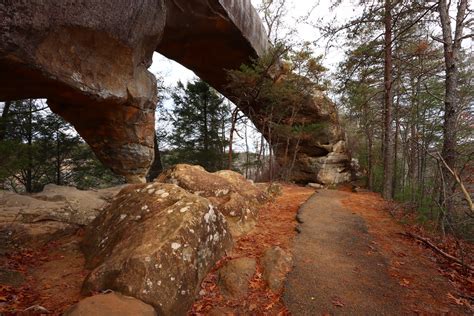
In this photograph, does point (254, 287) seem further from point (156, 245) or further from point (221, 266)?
point (156, 245)

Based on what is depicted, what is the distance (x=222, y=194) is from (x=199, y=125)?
12.3m

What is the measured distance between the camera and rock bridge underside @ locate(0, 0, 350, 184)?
4.90 metres

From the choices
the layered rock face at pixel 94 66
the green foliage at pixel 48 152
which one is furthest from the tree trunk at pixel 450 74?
the green foliage at pixel 48 152

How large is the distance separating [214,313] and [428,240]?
460 centimetres

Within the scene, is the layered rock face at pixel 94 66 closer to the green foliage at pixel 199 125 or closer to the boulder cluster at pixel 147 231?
the boulder cluster at pixel 147 231

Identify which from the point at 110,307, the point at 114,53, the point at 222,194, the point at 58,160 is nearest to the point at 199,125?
the point at 58,160

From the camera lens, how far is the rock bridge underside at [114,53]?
490 cm

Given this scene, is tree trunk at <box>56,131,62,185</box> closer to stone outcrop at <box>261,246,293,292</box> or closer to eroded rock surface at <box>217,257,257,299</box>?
eroded rock surface at <box>217,257,257,299</box>

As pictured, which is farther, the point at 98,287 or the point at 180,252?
the point at 180,252

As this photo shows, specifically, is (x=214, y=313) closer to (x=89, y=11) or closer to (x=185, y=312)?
(x=185, y=312)

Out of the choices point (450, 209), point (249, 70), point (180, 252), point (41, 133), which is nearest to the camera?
point (180, 252)

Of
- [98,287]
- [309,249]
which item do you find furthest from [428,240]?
[98,287]

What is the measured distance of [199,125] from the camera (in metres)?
18.1

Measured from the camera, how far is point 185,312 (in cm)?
302
